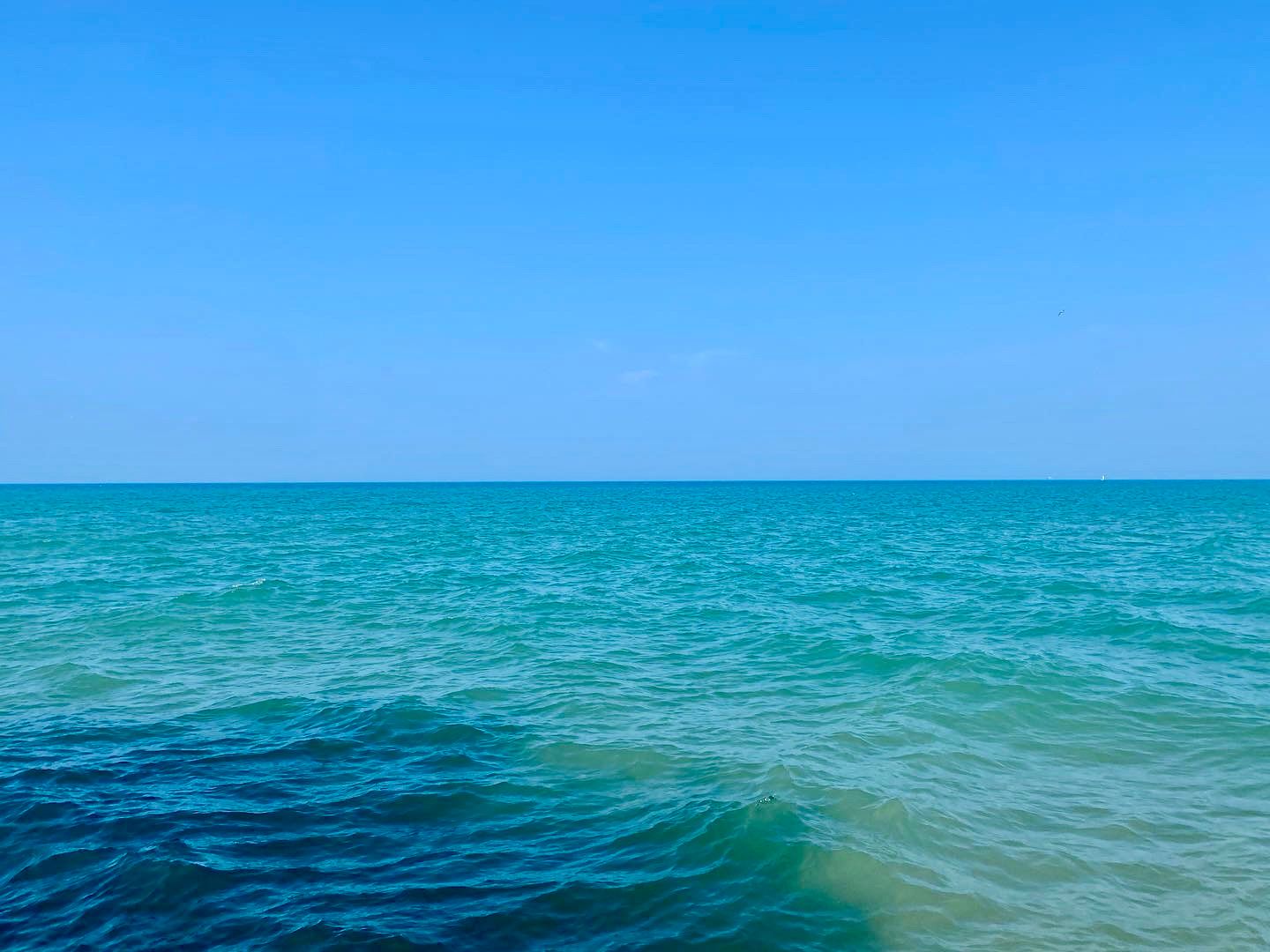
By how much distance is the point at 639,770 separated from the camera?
1313 cm

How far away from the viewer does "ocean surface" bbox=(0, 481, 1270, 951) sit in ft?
29.3

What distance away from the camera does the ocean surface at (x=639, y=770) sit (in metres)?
8.92

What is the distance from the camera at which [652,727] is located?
1510 centimetres

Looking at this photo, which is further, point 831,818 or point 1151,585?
point 1151,585

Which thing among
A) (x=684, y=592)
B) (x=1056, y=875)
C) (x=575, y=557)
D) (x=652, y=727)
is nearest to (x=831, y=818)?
(x=1056, y=875)

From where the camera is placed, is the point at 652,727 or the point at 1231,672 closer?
the point at 652,727

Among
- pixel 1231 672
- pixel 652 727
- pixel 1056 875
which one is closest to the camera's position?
pixel 1056 875

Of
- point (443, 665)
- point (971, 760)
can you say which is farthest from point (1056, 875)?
point (443, 665)

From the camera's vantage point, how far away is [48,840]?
10.3m

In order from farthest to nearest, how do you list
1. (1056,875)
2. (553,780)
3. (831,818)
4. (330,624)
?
1. (330,624)
2. (553,780)
3. (831,818)
4. (1056,875)

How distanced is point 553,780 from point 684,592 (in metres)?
18.9

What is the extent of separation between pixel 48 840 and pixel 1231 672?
21826mm

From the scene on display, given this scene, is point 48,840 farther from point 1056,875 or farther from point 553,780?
point 1056,875

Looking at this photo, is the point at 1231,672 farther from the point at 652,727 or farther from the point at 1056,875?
the point at 652,727
